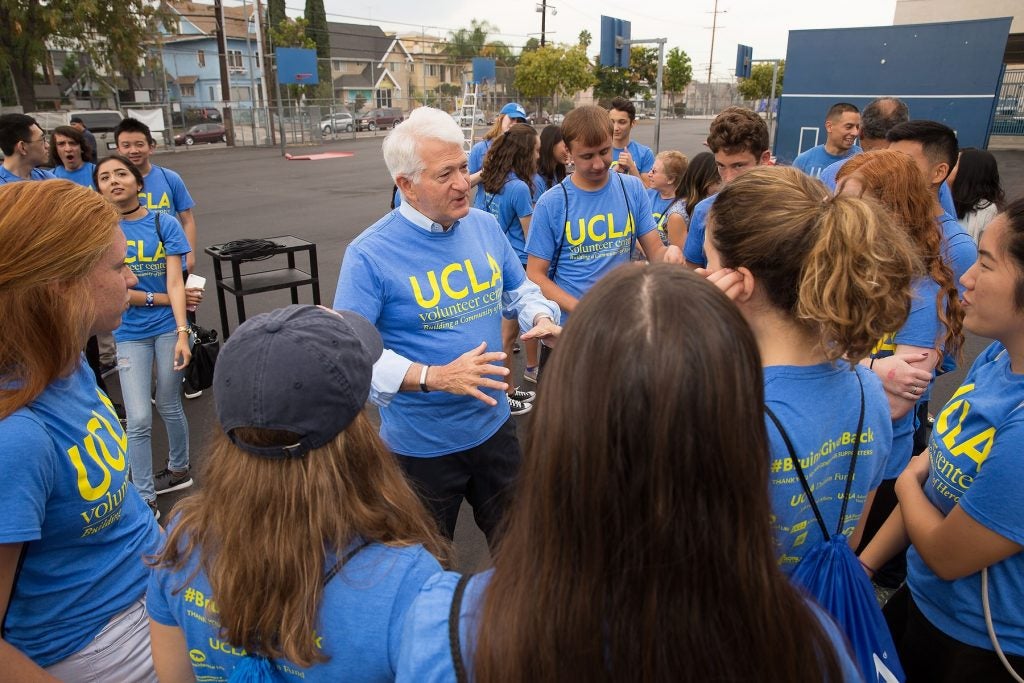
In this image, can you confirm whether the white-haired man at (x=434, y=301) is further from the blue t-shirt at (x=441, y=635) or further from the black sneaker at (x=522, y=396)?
the black sneaker at (x=522, y=396)

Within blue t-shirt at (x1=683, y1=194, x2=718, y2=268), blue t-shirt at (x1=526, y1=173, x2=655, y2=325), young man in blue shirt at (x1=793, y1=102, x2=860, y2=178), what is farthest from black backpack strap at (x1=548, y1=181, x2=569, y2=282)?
young man in blue shirt at (x1=793, y1=102, x2=860, y2=178)

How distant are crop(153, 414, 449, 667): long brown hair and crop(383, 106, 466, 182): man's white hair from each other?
1.48 meters

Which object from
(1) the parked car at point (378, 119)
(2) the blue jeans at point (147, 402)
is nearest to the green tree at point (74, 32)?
(1) the parked car at point (378, 119)

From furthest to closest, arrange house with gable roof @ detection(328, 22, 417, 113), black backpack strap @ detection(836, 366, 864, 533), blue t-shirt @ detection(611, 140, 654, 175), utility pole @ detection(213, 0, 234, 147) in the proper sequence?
house with gable roof @ detection(328, 22, 417, 113)
utility pole @ detection(213, 0, 234, 147)
blue t-shirt @ detection(611, 140, 654, 175)
black backpack strap @ detection(836, 366, 864, 533)

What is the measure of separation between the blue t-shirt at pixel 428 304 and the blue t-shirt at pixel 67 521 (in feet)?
2.95

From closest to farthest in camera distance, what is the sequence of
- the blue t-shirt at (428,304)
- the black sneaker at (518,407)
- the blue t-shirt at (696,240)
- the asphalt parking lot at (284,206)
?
1. the blue t-shirt at (428,304)
2. the blue t-shirt at (696,240)
3. the asphalt parking lot at (284,206)
4. the black sneaker at (518,407)

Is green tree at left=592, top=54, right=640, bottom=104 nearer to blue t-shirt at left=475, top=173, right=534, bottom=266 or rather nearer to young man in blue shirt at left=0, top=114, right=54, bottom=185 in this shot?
blue t-shirt at left=475, top=173, right=534, bottom=266

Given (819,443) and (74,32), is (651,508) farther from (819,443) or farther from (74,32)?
(74,32)

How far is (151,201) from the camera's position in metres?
5.15

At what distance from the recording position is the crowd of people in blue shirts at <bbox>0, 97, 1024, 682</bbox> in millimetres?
837

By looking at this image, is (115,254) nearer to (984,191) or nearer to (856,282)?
(856,282)

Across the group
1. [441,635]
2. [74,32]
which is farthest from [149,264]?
[74,32]

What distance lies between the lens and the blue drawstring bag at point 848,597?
4.34 ft

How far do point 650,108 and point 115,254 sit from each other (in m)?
71.3
